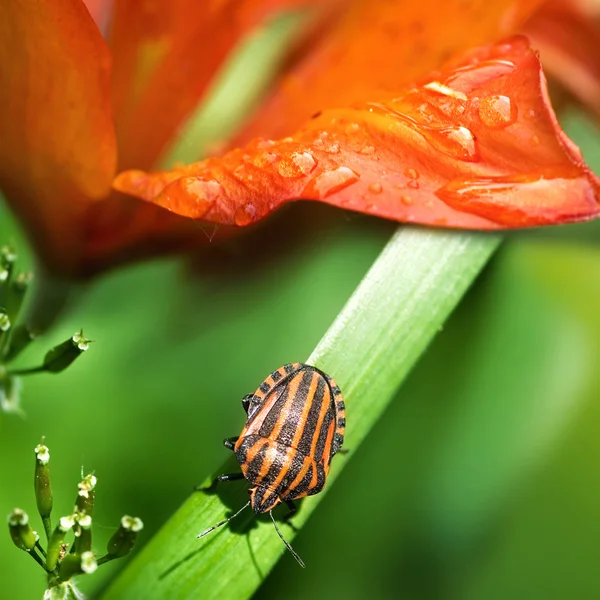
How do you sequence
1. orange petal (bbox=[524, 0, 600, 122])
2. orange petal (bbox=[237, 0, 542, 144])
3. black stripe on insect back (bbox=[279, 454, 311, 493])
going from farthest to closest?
orange petal (bbox=[524, 0, 600, 122]) → orange petal (bbox=[237, 0, 542, 144]) → black stripe on insect back (bbox=[279, 454, 311, 493])

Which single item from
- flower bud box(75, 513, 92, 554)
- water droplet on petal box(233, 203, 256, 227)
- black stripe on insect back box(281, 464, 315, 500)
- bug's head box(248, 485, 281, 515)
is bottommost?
black stripe on insect back box(281, 464, 315, 500)

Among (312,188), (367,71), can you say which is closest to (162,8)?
(367,71)

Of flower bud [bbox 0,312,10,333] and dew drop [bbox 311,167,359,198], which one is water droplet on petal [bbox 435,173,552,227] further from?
flower bud [bbox 0,312,10,333]

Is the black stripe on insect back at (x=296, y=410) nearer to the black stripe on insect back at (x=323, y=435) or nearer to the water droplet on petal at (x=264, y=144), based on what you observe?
the black stripe on insect back at (x=323, y=435)

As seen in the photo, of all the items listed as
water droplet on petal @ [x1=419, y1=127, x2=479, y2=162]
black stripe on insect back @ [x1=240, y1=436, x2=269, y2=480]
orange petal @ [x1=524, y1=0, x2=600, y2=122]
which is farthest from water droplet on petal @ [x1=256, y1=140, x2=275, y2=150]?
orange petal @ [x1=524, y1=0, x2=600, y2=122]

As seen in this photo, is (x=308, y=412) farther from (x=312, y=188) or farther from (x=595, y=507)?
(x=595, y=507)

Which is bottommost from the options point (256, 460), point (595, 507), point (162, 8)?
point (595, 507)
